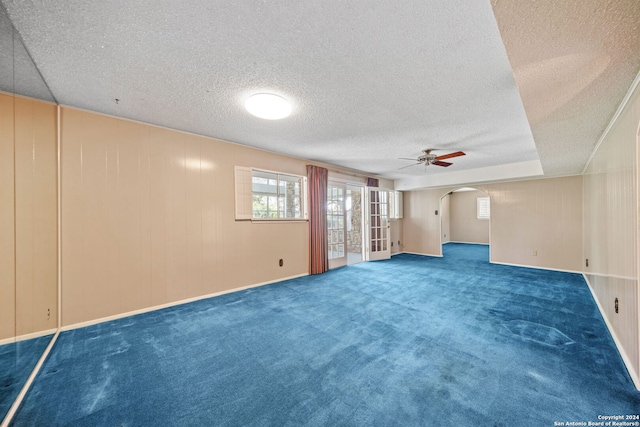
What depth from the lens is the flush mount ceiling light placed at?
228cm

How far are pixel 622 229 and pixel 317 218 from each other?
3.95m

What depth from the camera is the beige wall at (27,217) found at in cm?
168

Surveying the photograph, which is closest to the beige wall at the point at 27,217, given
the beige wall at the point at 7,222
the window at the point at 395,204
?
the beige wall at the point at 7,222

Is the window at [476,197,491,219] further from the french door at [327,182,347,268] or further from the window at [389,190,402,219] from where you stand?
the french door at [327,182,347,268]

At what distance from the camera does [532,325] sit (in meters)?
2.54

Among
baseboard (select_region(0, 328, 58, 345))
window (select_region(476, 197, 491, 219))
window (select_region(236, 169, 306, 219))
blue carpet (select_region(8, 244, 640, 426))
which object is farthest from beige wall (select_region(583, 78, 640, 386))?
window (select_region(476, 197, 491, 219))

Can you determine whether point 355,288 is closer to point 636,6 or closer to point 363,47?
point 363,47

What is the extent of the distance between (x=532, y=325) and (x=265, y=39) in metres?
3.73

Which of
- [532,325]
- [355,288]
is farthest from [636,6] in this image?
[355,288]

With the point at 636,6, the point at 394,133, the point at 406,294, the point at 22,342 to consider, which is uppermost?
the point at 394,133

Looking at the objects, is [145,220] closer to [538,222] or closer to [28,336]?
[28,336]

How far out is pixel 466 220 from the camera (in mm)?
9961

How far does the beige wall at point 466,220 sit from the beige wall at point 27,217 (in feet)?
38.2

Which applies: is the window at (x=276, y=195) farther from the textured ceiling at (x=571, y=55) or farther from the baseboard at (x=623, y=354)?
the baseboard at (x=623, y=354)
